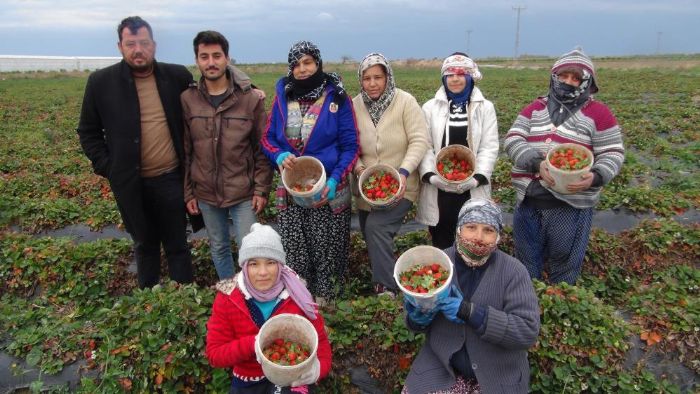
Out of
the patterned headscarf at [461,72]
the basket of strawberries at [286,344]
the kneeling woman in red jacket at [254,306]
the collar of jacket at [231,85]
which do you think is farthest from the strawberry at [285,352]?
the patterned headscarf at [461,72]

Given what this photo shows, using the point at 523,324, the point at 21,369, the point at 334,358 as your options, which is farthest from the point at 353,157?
the point at 21,369

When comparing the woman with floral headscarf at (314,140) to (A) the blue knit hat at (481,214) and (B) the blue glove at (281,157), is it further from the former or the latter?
(A) the blue knit hat at (481,214)

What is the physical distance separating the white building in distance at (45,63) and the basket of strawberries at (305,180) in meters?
62.0

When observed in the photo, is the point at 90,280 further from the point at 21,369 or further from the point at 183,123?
the point at 183,123

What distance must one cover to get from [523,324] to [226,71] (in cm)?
273

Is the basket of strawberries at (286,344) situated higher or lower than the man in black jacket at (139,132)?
lower

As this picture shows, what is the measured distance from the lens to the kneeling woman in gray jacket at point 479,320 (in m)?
2.39

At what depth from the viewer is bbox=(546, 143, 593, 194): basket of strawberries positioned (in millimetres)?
3205

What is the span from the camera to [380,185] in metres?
3.56

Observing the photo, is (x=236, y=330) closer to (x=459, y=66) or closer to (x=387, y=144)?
(x=387, y=144)

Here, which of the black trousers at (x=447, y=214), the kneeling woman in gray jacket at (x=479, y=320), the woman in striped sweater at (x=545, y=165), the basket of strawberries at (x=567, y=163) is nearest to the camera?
the kneeling woman in gray jacket at (x=479, y=320)

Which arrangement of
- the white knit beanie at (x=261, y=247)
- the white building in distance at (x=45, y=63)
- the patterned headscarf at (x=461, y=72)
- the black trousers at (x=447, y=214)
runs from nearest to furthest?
the white knit beanie at (x=261, y=247) → the patterned headscarf at (x=461, y=72) → the black trousers at (x=447, y=214) → the white building in distance at (x=45, y=63)

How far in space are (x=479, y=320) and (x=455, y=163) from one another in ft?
5.16

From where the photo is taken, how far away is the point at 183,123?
12.3ft
